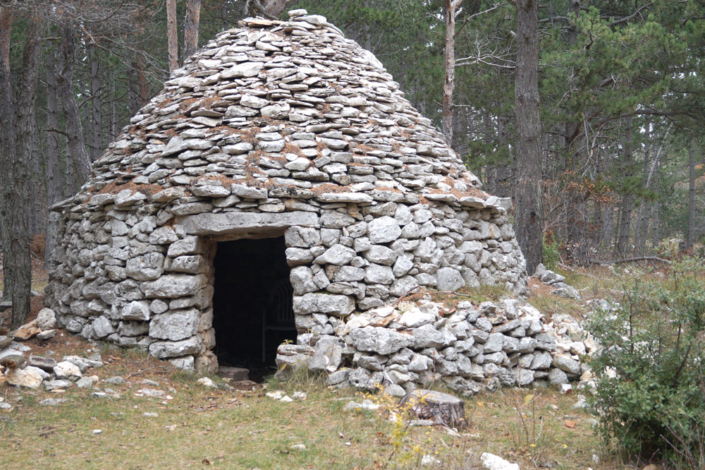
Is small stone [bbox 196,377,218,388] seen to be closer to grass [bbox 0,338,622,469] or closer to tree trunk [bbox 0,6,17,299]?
grass [bbox 0,338,622,469]

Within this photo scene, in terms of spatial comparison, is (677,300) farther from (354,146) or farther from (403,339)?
(354,146)

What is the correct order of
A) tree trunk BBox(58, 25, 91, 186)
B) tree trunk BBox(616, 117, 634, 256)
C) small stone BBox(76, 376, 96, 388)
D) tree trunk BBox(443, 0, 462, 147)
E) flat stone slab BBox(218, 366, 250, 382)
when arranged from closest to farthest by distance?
small stone BBox(76, 376, 96, 388), flat stone slab BBox(218, 366, 250, 382), tree trunk BBox(443, 0, 462, 147), tree trunk BBox(58, 25, 91, 186), tree trunk BBox(616, 117, 634, 256)

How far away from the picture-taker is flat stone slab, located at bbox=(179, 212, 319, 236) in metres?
5.51

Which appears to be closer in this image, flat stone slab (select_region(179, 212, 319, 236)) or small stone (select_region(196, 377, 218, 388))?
small stone (select_region(196, 377, 218, 388))

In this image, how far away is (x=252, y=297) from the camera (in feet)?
30.2

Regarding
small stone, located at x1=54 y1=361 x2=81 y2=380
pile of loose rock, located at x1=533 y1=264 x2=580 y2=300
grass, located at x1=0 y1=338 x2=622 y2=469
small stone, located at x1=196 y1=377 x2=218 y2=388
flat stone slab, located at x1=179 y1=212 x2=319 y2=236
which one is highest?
flat stone slab, located at x1=179 y1=212 x2=319 y2=236

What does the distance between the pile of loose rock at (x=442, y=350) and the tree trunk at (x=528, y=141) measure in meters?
3.71

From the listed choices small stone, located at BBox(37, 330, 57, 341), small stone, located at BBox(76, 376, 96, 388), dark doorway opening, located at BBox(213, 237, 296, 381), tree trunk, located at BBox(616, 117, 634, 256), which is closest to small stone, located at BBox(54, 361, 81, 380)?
small stone, located at BBox(76, 376, 96, 388)

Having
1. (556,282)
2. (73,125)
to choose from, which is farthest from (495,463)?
(73,125)

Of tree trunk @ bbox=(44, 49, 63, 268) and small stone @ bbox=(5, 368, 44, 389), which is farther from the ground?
tree trunk @ bbox=(44, 49, 63, 268)

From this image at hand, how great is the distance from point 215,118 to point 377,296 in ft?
8.82

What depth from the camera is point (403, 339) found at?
4973 millimetres

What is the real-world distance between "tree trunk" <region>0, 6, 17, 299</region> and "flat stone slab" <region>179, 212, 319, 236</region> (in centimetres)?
268

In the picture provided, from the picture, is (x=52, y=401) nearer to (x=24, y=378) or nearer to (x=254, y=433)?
(x=24, y=378)
